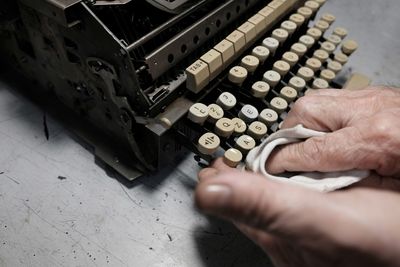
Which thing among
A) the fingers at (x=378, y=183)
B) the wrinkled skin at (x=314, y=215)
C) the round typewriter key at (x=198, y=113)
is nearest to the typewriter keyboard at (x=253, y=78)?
the round typewriter key at (x=198, y=113)

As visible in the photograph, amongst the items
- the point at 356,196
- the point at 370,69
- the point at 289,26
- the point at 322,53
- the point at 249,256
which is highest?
the point at 356,196

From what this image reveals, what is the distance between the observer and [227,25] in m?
1.51

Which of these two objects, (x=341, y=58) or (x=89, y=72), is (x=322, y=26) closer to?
A: (x=341, y=58)

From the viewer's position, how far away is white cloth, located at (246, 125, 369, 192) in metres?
0.93

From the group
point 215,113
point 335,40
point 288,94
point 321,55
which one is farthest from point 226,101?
point 335,40

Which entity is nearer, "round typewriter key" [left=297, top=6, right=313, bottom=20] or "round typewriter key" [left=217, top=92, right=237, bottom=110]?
"round typewriter key" [left=217, top=92, right=237, bottom=110]

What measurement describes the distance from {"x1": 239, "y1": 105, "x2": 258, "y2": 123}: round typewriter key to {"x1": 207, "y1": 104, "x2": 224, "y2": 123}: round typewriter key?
0.10m

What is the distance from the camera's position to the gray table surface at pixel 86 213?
1211 millimetres

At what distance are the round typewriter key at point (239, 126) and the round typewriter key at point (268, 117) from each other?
0.08 meters

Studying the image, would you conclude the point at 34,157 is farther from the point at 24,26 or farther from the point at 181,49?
the point at 181,49

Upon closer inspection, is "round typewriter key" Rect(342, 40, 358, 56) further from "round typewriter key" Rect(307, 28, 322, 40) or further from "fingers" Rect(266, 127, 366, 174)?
"fingers" Rect(266, 127, 366, 174)

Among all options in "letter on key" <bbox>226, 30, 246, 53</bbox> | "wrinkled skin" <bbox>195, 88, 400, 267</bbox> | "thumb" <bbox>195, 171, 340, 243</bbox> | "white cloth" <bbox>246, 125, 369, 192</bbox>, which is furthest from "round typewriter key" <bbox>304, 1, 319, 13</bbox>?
"thumb" <bbox>195, 171, 340, 243</bbox>

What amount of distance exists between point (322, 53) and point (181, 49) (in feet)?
2.52

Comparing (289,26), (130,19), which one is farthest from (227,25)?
(130,19)
